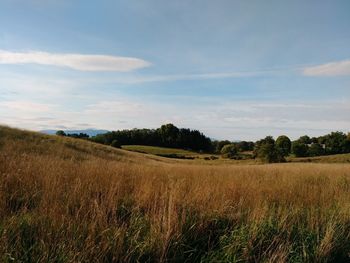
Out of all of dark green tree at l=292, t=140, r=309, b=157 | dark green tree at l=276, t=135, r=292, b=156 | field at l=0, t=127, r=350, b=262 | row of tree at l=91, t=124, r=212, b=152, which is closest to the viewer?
field at l=0, t=127, r=350, b=262

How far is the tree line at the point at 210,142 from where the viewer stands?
95.4m

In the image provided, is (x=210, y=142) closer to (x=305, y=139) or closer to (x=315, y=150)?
(x=305, y=139)

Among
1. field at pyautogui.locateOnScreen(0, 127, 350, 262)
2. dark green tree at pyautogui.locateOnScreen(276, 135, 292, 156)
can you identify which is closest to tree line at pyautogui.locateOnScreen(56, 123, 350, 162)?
dark green tree at pyautogui.locateOnScreen(276, 135, 292, 156)

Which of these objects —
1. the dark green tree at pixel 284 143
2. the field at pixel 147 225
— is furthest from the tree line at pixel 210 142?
the field at pixel 147 225

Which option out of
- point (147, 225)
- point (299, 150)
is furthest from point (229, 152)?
point (147, 225)

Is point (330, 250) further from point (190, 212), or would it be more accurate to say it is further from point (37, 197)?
point (37, 197)

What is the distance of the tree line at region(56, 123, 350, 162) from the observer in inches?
3757

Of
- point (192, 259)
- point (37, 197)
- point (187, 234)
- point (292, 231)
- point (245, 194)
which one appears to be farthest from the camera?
point (245, 194)

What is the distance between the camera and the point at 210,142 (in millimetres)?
116375

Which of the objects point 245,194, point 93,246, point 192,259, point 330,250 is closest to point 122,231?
point 93,246

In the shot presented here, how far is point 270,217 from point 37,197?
3.56 metres

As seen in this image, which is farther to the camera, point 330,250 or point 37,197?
point 37,197

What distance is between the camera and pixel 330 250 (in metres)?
4.60

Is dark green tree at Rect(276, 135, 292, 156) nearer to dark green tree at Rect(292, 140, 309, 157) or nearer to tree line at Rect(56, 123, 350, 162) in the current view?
tree line at Rect(56, 123, 350, 162)
